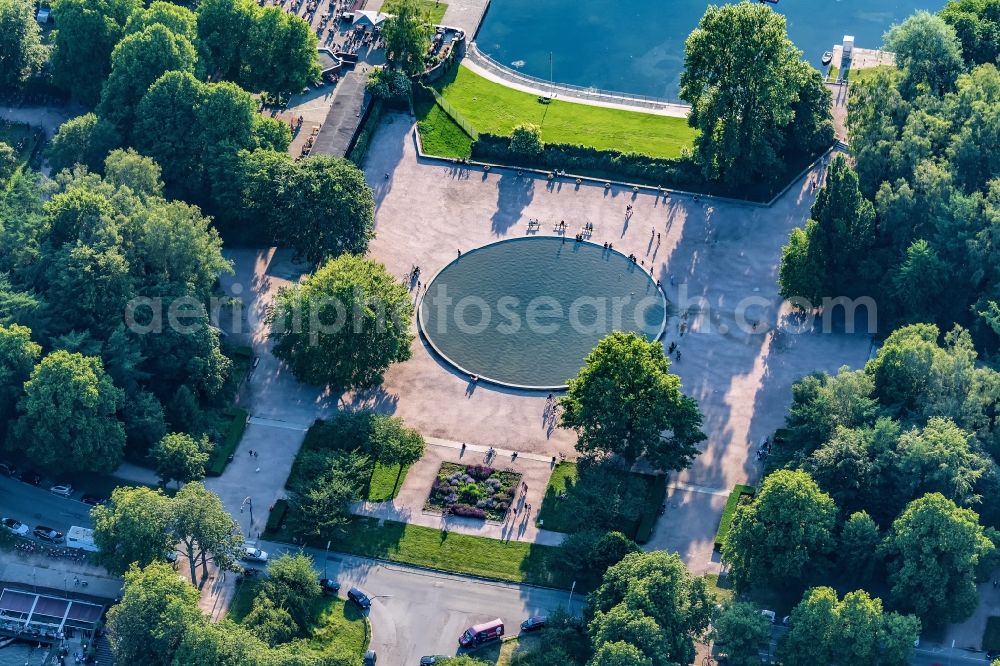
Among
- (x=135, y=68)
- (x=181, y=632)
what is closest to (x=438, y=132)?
(x=135, y=68)

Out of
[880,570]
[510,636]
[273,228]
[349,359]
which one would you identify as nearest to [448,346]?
[349,359]

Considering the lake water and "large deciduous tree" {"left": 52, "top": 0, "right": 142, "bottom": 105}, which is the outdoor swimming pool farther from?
"large deciduous tree" {"left": 52, "top": 0, "right": 142, "bottom": 105}

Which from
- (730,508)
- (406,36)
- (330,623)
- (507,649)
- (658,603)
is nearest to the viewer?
(658,603)

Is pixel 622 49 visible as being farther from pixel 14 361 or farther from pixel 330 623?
pixel 330 623

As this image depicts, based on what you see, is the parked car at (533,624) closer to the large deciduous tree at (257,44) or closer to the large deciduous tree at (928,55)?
the large deciduous tree at (928,55)

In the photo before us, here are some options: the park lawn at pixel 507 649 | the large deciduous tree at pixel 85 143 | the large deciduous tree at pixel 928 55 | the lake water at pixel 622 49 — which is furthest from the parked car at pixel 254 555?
the large deciduous tree at pixel 928 55

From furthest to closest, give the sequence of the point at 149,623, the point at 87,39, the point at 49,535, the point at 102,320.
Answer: the point at 87,39 → the point at 102,320 → the point at 49,535 → the point at 149,623
